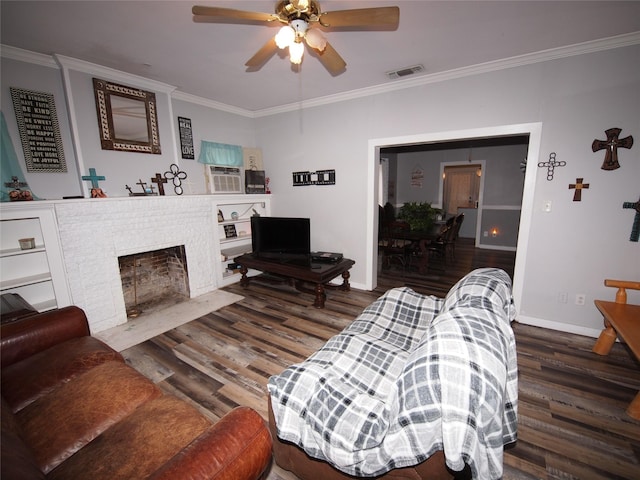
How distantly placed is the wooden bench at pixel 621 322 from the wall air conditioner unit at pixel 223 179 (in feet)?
14.6

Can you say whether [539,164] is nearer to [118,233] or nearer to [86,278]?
[118,233]

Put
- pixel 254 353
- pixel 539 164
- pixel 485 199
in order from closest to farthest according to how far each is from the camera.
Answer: pixel 254 353
pixel 539 164
pixel 485 199

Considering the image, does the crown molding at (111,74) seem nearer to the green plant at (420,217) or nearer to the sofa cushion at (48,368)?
the sofa cushion at (48,368)

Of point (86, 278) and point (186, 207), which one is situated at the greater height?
point (186, 207)

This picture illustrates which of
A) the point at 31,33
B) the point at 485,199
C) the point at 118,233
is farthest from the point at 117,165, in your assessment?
the point at 485,199

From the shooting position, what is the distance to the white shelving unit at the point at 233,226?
13.2ft

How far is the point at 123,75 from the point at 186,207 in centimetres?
152

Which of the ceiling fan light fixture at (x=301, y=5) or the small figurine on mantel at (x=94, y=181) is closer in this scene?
the ceiling fan light fixture at (x=301, y=5)

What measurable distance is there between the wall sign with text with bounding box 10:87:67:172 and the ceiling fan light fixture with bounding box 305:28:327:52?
2633 mm

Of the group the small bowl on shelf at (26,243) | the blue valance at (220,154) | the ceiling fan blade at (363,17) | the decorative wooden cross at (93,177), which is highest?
the ceiling fan blade at (363,17)

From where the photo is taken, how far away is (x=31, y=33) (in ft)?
6.83

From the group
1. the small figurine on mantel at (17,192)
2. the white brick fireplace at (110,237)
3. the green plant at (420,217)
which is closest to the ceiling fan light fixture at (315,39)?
the white brick fireplace at (110,237)

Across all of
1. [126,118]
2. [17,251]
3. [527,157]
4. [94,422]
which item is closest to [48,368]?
[94,422]

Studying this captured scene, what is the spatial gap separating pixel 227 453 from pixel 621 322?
284 cm
